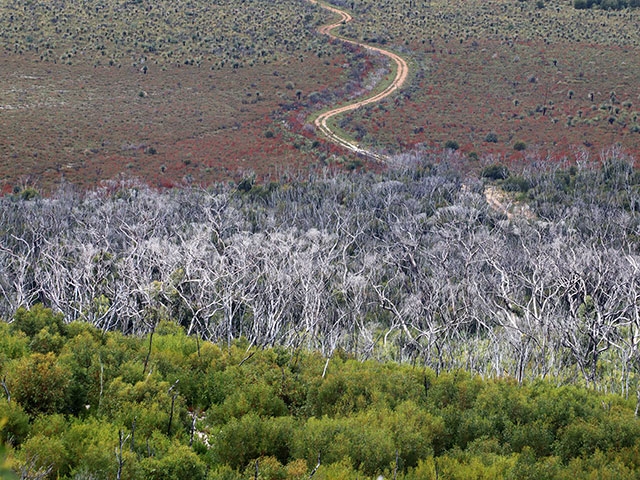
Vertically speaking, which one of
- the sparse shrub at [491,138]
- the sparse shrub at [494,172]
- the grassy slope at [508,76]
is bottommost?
the sparse shrub at [494,172]

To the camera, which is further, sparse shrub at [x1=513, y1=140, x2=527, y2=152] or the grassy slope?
the grassy slope

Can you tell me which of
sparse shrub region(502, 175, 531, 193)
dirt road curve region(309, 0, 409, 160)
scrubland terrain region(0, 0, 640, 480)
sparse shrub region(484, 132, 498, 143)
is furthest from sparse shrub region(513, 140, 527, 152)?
dirt road curve region(309, 0, 409, 160)

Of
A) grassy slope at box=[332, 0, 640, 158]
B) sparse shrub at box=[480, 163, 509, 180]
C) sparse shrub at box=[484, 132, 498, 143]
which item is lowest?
sparse shrub at box=[480, 163, 509, 180]

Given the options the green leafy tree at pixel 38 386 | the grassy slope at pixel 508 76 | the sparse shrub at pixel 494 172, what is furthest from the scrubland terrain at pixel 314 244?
the grassy slope at pixel 508 76

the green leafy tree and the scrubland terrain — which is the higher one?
the green leafy tree

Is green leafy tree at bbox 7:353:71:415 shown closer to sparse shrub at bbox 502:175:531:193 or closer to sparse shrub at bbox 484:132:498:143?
sparse shrub at bbox 502:175:531:193

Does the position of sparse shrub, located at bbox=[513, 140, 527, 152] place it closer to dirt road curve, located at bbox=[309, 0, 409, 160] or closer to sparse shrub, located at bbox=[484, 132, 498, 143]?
sparse shrub, located at bbox=[484, 132, 498, 143]

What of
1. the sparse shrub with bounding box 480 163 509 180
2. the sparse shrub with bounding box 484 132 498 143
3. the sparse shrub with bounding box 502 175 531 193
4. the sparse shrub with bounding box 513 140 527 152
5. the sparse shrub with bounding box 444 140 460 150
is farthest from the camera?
the sparse shrub with bounding box 484 132 498 143

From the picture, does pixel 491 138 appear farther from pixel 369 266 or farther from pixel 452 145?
pixel 369 266

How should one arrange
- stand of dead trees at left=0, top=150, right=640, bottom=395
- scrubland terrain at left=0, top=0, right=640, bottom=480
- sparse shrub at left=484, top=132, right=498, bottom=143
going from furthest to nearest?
1. sparse shrub at left=484, top=132, right=498, bottom=143
2. stand of dead trees at left=0, top=150, right=640, bottom=395
3. scrubland terrain at left=0, top=0, right=640, bottom=480

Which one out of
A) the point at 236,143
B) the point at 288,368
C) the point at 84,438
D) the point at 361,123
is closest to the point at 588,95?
the point at 361,123

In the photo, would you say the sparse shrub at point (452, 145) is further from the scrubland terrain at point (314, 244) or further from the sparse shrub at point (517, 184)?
the sparse shrub at point (517, 184)

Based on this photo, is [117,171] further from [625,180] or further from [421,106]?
[625,180]
